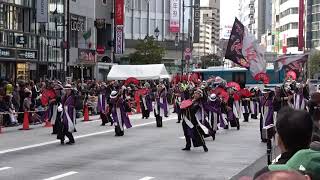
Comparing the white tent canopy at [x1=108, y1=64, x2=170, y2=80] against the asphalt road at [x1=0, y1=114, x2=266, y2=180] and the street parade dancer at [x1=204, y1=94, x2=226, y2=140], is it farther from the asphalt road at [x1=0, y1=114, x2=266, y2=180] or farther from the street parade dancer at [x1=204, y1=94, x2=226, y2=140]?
the street parade dancer at [x1=204, y1=94, x2=226, y2=140]

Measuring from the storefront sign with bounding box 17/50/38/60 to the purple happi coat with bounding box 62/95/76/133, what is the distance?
869 inches

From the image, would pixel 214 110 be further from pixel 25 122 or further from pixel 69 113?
pixel 25 122

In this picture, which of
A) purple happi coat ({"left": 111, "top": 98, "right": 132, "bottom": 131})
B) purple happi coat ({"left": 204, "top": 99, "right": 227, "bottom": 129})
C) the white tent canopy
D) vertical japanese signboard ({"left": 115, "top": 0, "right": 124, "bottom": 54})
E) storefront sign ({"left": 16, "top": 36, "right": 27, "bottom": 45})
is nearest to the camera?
purple happi coat ({"left": 204, "top": 99, "right": 227, "bottom": 129})

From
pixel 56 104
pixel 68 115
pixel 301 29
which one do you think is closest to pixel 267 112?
pixel 68 115

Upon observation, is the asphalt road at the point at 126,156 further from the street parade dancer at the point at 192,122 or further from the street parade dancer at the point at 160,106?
the street parade dancer at the point at 160,106

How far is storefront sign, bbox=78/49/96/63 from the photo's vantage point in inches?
2092

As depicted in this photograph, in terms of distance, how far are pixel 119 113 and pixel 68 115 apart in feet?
9.22

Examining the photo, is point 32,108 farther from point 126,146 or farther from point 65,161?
point 65,161

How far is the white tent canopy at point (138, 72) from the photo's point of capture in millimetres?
39438

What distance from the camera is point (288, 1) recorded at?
131875 millimetres

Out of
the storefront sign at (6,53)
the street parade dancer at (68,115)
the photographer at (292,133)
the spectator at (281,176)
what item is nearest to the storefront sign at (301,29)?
the storefront sign at (6,53)

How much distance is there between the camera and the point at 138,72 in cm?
4031

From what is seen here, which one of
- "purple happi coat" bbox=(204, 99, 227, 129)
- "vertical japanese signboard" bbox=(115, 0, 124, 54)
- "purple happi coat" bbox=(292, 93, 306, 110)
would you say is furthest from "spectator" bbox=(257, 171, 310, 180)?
"vertical japanese signboard" bbox=(115, 0, 124, 54)

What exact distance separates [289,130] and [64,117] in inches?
521
